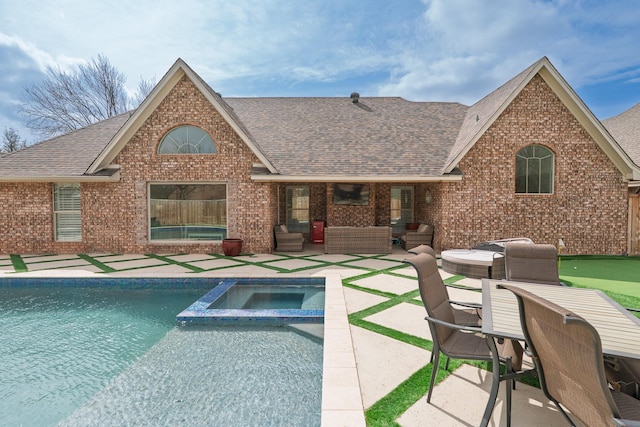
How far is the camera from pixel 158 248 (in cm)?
1066

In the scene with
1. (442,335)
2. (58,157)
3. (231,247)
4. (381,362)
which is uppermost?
(58,157)

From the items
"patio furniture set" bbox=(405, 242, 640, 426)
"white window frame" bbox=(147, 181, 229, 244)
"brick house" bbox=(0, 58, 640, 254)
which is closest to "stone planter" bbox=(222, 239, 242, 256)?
"brick house" bbox=(0, 58, 640, 254)

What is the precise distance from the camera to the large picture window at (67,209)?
1080cm

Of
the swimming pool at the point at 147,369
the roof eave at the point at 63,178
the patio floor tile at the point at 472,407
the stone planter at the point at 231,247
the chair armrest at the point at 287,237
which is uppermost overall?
the roof eave at the point at 63,178

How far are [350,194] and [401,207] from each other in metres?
2.90

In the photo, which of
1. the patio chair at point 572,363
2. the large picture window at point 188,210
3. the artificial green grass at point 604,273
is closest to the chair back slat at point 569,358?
the patio chair at point 572,363

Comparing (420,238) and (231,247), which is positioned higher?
(420,238)

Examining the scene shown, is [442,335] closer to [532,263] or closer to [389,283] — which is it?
[532,263]

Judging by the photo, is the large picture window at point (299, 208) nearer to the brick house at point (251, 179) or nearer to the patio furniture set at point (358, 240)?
the brick house at point (251, 179)

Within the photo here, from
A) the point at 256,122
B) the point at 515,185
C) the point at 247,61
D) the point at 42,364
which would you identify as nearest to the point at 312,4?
the point at 247,61

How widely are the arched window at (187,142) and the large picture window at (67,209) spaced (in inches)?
145

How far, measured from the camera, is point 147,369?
12.1ft

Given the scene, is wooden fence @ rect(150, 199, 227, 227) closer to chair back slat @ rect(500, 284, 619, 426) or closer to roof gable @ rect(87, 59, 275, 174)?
roof gable @ rect(87, 59, 275, 174)

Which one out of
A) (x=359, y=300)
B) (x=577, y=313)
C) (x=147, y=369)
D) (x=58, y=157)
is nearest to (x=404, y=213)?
(x=359, y=300)
